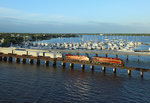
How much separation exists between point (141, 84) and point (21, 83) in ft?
99.3

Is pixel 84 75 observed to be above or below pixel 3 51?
below

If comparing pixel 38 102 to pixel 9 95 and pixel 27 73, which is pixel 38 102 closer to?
pixel 9 95

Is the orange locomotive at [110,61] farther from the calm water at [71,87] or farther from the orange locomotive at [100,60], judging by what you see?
the calm water at [71,87]

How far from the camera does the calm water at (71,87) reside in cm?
3488

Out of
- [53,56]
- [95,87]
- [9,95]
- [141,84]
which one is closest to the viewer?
[9,95]

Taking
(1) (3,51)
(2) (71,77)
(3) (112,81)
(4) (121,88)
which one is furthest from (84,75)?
(1) (3,51)

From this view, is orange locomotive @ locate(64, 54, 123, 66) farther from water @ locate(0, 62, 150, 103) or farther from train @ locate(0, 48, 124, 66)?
water @ locate(0, 62, 150, 103)

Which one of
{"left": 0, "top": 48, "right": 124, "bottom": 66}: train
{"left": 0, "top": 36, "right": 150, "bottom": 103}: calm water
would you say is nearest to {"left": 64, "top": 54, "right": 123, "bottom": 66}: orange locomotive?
{"left": 0, "top": 48, "right": 124, "bottom": 66}: train

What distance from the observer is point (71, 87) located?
4175cm

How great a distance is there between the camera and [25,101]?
32594 mm

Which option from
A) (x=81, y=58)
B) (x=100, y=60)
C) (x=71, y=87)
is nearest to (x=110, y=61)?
(x=100, y=60)

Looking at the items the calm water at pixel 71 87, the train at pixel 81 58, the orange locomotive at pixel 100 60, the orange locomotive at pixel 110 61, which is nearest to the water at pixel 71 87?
the calm water at pixel 71 87

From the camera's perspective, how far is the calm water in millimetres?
34875

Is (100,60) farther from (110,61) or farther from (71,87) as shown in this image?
(71,87)
